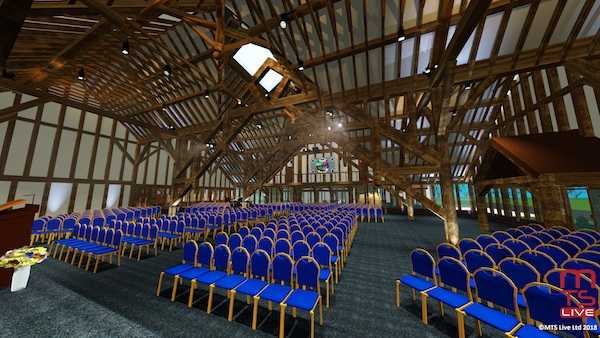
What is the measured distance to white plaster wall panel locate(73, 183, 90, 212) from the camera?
13.0 meters

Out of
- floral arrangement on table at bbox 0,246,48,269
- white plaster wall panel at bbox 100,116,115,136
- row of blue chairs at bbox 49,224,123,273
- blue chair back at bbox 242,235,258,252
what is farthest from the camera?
white plaster wall panel at bbox 100,116,115,136

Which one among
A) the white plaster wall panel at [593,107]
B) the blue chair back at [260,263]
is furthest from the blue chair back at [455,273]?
the white plaster wall panel at [593,107]

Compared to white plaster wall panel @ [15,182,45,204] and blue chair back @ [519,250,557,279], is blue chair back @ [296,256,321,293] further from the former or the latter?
white plaster wall panel @ [15,182,45,204]

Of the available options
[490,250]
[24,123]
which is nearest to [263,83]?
[490,250]

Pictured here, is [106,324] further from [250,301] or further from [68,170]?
[68,170]

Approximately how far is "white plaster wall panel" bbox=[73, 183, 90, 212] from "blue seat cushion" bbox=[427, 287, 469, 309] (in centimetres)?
1929

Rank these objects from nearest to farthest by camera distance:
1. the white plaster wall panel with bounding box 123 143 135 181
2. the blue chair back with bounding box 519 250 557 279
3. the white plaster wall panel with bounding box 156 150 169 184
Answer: the blue chair back with bounding box 519 250 557 279
the white plaster wall panel with bounding box 123 143 135 181
the white plaster wall panel with bounding box 156 150 169 184

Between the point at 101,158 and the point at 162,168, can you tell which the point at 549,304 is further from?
the point at 162,168

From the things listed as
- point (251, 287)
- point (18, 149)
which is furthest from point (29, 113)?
point (251, 287)

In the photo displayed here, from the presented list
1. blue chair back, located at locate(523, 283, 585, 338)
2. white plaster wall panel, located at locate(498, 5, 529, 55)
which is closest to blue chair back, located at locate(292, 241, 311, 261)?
blue chair back, located at locate(523, 283, 585, 338)

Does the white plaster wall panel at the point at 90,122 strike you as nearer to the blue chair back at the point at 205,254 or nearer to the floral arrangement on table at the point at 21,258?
the floral arrangement on table at the point at 21,258

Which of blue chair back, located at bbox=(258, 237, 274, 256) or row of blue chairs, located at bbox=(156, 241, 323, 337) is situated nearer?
row of blue chairs, located at bbox=(156, 241, 323, 337)

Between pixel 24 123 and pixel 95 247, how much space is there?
12.8 meters

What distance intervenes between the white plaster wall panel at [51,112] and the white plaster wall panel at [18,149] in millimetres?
831
